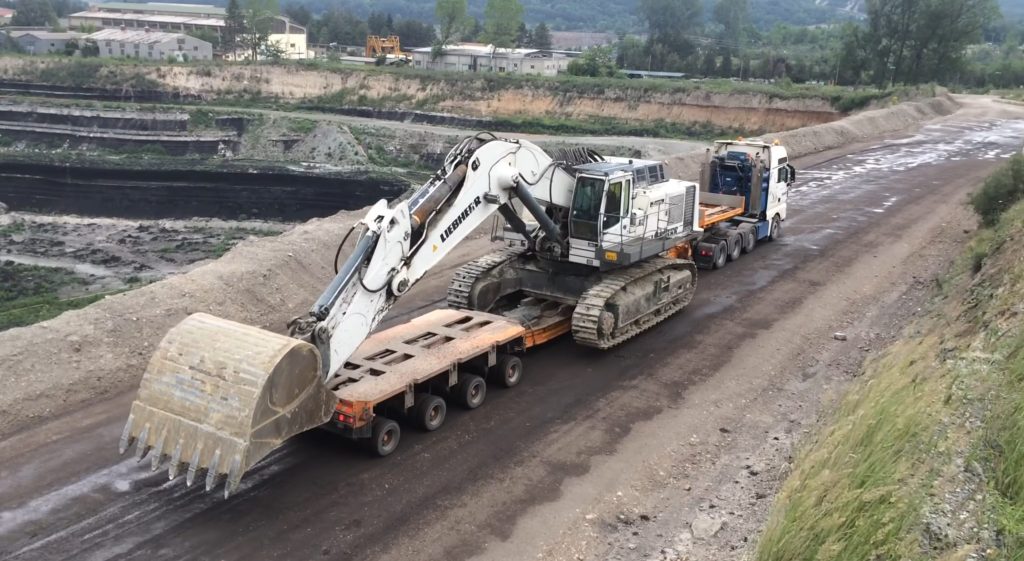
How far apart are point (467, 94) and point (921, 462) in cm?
7952

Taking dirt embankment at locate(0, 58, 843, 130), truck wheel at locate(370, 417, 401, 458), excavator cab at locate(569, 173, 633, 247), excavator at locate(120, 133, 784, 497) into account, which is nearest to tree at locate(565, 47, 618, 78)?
dirt embankment at locate(0, 58, 843, 130)

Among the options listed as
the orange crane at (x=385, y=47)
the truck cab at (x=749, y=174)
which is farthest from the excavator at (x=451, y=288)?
the orange crane at (x=385, y=47)

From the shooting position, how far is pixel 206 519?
9.52 m

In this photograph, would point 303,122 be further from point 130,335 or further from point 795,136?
point 130,335

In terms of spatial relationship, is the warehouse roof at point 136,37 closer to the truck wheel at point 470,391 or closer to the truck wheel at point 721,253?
the truck wheel at point 721,253

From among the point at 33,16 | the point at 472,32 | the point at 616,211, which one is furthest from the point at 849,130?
the point at 33,16

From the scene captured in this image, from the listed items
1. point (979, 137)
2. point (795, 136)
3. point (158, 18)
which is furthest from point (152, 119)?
point (158, 18)

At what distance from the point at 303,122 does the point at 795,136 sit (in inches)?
1720

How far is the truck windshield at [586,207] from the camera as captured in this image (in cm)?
1434

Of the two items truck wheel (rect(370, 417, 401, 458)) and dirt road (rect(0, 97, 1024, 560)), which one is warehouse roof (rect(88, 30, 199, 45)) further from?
truck wheel (rect(370, 417, 401, 458))

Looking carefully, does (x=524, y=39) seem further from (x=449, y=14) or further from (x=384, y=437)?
(x=384, y=437)

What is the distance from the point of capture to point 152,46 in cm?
10400

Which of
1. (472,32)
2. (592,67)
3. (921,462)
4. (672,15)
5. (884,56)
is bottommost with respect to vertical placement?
(921,462)

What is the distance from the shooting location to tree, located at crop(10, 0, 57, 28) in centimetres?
14675
